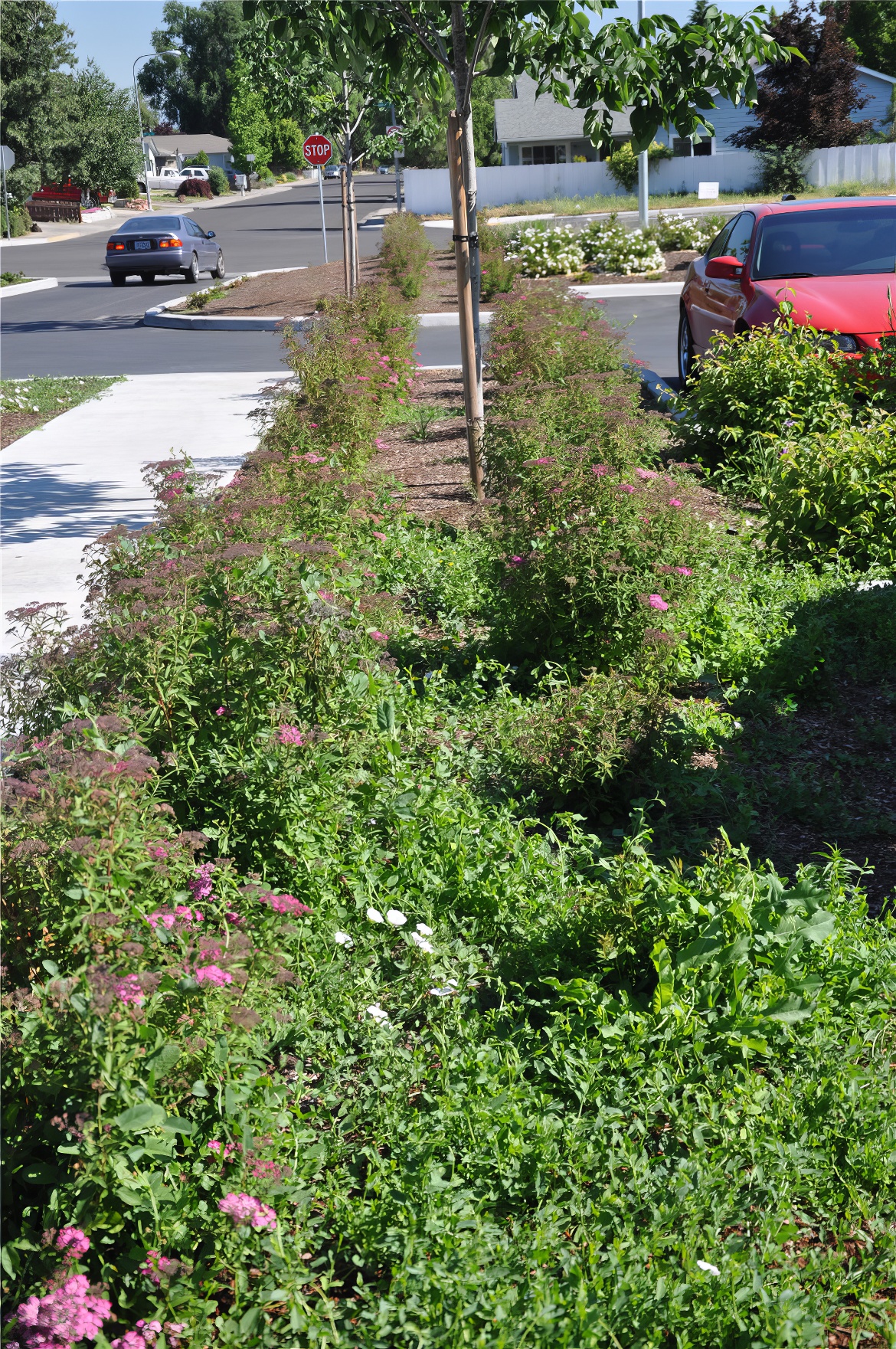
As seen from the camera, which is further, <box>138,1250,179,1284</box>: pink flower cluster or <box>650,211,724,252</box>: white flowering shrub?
<box>650,211,724,252</box>: white flowering shrub

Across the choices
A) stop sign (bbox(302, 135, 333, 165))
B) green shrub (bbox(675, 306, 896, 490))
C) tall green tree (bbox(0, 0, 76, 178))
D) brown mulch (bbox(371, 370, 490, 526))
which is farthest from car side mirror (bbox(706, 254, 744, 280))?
tall green tree (bbox(0, 0, 76, 178))

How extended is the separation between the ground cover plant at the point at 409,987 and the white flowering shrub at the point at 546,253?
61.3 ft

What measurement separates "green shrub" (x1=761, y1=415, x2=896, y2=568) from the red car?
1785mm

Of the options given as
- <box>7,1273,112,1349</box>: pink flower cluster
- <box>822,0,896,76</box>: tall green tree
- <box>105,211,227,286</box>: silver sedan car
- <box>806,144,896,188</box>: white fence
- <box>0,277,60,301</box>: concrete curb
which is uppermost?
<box>822,0,896,76</box>: tall green tree

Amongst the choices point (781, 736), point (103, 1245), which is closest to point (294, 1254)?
point (103, 1245)

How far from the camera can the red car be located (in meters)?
7.34

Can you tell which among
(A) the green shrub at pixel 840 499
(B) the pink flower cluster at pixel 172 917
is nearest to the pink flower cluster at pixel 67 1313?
(B) the pink flower cluster at pixel 172 917

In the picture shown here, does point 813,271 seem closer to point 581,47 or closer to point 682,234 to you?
point 581,47

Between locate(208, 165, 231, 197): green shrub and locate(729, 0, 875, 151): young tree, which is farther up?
locate(208, 165, 231, 197): green shrub

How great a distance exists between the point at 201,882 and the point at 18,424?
9.71 meters

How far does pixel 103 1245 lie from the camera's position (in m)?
2.19

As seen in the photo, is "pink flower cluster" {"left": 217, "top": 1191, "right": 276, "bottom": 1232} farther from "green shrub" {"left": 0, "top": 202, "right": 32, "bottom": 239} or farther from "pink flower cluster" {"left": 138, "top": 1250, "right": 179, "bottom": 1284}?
"green shrub" {"left": 0, "top": 202, "right": 32, "bottom": 239}

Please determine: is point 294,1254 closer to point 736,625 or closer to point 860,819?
point 860,819

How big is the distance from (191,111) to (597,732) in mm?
129921
